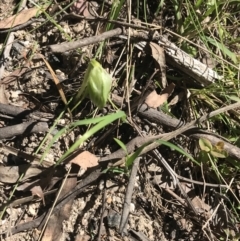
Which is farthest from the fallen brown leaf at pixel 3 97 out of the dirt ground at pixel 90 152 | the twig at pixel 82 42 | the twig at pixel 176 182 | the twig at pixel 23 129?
the twig at pixel 176 182

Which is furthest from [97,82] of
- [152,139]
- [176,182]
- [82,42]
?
[176,182]

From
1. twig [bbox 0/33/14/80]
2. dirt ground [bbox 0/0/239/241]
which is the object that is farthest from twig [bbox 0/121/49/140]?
twig [bbox 0/33/14/80]

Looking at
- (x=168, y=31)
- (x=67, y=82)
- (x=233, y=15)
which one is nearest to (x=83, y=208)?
(x=67, y=82)

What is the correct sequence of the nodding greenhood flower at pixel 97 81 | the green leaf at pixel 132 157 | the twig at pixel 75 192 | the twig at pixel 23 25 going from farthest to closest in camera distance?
the twig at pixel 23 25
the twig at pixel 75 192
the green leaf at pixel 132 157
the nodding greenhood flower at pixel 97 81

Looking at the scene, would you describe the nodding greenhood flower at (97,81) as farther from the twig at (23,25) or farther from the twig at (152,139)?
the twig at (23,25)

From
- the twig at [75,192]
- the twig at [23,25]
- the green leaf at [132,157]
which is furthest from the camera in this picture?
the twig at [23,25]

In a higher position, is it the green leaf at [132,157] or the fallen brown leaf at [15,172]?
the green leaf at [132,157]

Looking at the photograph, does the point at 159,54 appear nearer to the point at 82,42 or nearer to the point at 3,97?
the point at 82,42
